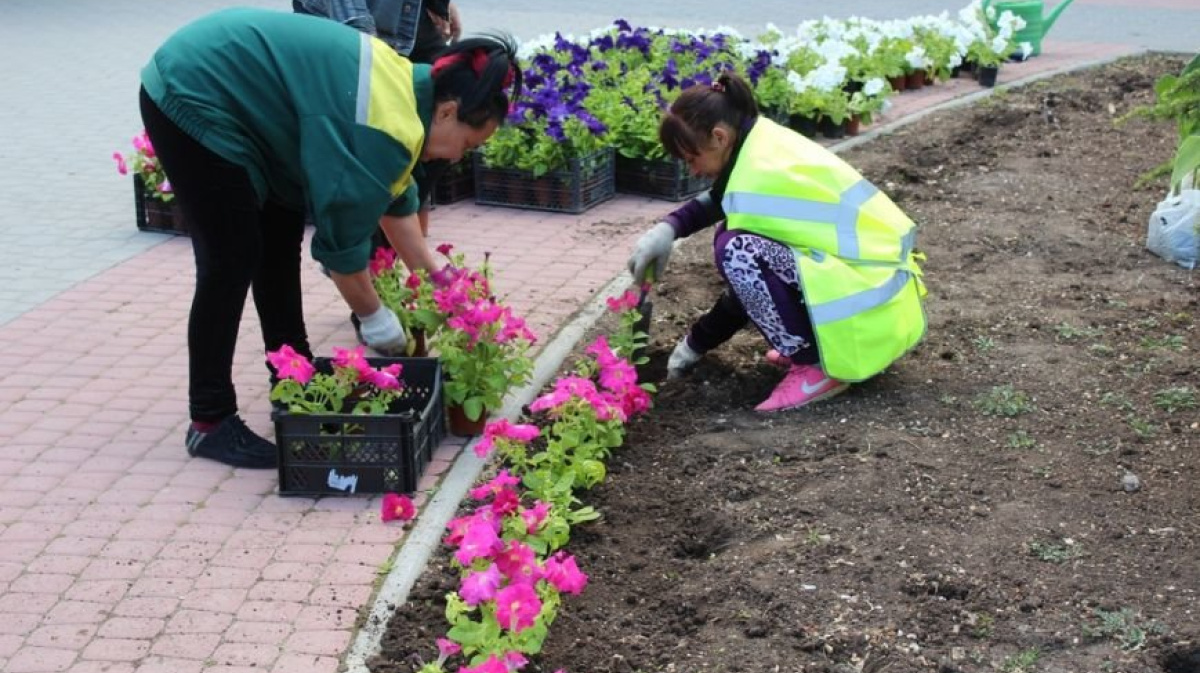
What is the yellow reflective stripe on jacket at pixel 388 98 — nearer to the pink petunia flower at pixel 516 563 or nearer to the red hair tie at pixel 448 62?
the red hair tie at pixel 448 62

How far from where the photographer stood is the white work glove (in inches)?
214

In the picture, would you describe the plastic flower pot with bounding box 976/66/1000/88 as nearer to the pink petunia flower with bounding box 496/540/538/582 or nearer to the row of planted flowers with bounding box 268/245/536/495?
the row of planted flowers with bounding box 268/245/536/495

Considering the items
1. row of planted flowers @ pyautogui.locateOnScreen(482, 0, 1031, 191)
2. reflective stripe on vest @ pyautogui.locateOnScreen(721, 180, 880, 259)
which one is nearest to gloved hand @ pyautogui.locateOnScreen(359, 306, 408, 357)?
reflective stripe on vest @ pyautogui.locateOnScreen(721, 180, 880, 259)

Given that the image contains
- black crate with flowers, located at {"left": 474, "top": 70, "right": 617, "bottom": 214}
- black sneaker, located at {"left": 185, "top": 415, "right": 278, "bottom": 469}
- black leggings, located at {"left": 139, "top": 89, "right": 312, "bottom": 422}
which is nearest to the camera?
black leggings, located at {"left": 139, "top": 89, "right": 312, "bottom": 422}

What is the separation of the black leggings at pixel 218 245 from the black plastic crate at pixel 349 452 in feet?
1.19

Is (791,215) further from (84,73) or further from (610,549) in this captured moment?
(84,73)

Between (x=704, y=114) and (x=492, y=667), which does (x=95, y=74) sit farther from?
(x=492, y=667)

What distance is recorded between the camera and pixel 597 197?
8.10m

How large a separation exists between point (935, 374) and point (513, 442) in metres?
1.75

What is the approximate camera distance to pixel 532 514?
12.7ft

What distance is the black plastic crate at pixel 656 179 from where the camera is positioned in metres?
8.22

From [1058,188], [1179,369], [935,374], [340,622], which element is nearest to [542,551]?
[340,622]

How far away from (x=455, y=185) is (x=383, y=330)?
351 centimetres

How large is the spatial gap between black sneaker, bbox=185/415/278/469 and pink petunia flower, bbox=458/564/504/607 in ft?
4.95
